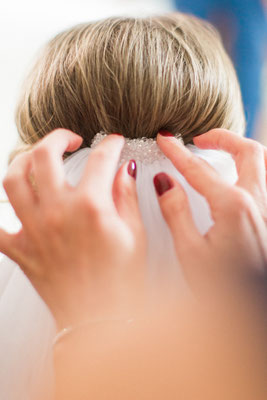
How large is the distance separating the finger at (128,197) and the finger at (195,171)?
2.0 inches

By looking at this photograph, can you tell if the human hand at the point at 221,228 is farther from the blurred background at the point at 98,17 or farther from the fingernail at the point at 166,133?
the blurred background at the point at 98,17

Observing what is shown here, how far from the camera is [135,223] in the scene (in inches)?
15.8

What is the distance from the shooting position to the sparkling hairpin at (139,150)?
0.50 meters

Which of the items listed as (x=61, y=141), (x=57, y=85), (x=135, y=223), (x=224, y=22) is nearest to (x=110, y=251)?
(x=135, y=223)

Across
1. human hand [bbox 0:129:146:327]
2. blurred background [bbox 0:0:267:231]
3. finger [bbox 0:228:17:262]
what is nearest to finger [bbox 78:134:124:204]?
human hand [bbox 0:129:146:327]

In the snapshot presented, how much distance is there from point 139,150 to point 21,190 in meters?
0.17

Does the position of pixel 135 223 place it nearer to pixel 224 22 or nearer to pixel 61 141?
pixel 61 141

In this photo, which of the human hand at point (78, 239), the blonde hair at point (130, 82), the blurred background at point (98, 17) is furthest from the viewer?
the blurred background at point (98, 17)

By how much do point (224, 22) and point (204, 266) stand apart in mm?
510

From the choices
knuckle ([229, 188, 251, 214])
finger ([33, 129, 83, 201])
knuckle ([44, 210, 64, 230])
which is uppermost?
finger ([33, 129, 83, 201])

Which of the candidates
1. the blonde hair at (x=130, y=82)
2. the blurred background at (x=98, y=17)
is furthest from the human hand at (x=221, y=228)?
the blurred background at (x=98, y=17)

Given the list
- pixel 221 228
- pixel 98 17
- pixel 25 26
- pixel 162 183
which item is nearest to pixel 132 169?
pixel 162 183

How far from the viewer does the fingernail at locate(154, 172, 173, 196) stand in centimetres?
45

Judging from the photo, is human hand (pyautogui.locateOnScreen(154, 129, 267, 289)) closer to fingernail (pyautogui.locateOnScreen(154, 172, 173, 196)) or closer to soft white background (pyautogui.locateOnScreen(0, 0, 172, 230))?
fingernail (pyautogui.locateOnScreen(154, 172, 173, 196))
